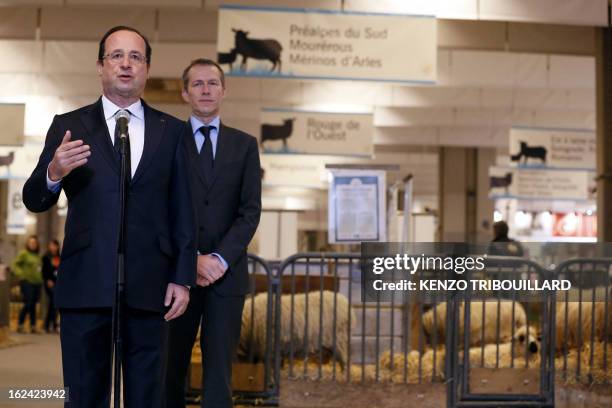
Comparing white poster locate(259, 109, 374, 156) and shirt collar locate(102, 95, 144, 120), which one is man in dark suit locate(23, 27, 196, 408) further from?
white poster locate(259, 109, 374, 156)

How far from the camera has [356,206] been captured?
10.8m

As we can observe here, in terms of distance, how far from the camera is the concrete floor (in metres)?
8.55

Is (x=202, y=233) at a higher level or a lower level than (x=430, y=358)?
higher

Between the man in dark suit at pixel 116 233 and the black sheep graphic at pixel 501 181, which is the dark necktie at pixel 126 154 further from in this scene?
the black sheep graphic at pixel 501 181

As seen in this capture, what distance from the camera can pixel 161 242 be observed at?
371 cm

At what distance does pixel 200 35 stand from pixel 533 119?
12289 mm

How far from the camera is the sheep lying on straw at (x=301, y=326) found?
819 centimetres

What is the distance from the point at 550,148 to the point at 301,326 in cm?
1097

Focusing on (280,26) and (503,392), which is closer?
(503,392)

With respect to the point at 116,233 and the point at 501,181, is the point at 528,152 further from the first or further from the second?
the point at 116,233

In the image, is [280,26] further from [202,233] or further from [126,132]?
[126,132]

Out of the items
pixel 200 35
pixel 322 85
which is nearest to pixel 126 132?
pixel 200 35

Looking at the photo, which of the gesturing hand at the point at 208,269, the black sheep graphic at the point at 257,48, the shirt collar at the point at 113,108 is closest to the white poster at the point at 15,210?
the black sheep graphic at the point at 257,48

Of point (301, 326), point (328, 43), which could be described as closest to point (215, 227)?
point (301, 326)
